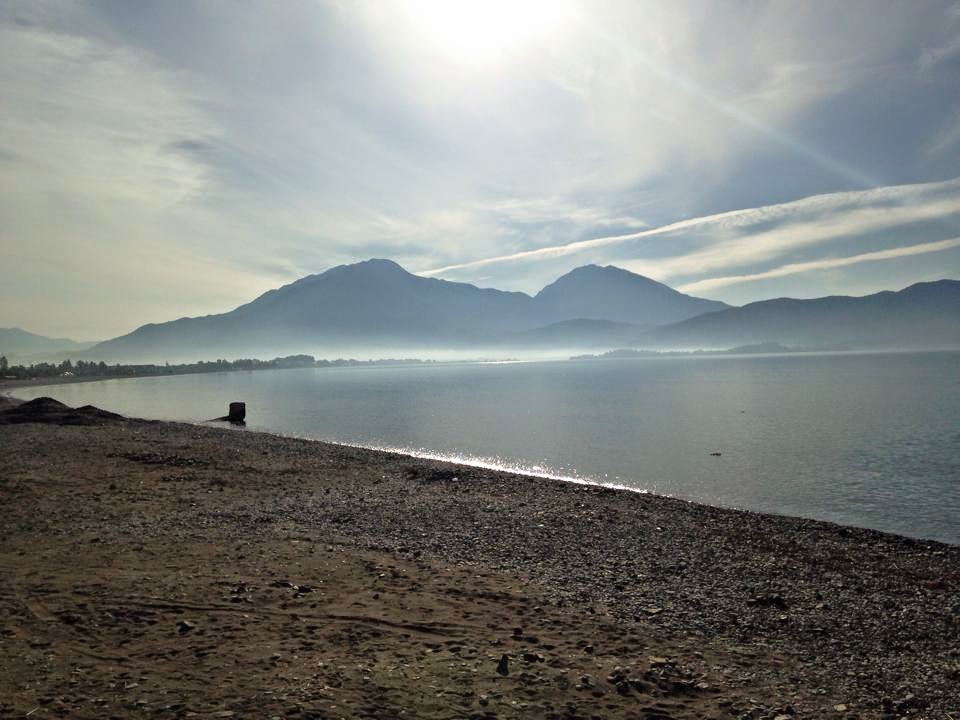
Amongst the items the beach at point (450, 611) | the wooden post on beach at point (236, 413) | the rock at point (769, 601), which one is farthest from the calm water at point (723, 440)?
the rock at point (769, 601)

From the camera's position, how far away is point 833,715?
21.0 ft

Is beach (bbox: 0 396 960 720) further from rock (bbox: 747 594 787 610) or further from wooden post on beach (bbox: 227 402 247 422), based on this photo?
wooden post on beach (bbox: 227 402 247 422)

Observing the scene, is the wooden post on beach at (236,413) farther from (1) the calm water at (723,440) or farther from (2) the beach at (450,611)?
(2) the beach at (450,611)

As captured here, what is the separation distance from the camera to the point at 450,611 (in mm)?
8867

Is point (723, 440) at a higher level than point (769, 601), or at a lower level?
lower

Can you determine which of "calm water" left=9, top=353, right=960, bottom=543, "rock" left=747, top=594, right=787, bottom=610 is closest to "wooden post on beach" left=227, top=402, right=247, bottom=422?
"calm water" left=9, top=353, right=960, bottom=543

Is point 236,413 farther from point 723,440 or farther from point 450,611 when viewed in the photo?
point 450,611

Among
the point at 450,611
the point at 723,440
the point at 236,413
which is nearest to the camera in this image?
the point at 450,611

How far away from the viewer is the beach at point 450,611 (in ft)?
21.0

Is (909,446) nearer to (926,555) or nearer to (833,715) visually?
(926,555)

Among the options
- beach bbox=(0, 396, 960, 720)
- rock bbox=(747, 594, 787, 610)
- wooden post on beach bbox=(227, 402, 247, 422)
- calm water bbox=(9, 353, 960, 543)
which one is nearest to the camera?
beach bbox=(0, 396, 960, 720)

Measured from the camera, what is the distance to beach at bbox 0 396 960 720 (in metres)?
6.41

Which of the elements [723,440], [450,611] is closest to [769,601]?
[450,611]

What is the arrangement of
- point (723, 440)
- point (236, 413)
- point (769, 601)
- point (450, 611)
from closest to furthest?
1. point (450, 611)
2. point (769, 601)
3. point (723, 440)
4. point (236, 413)
